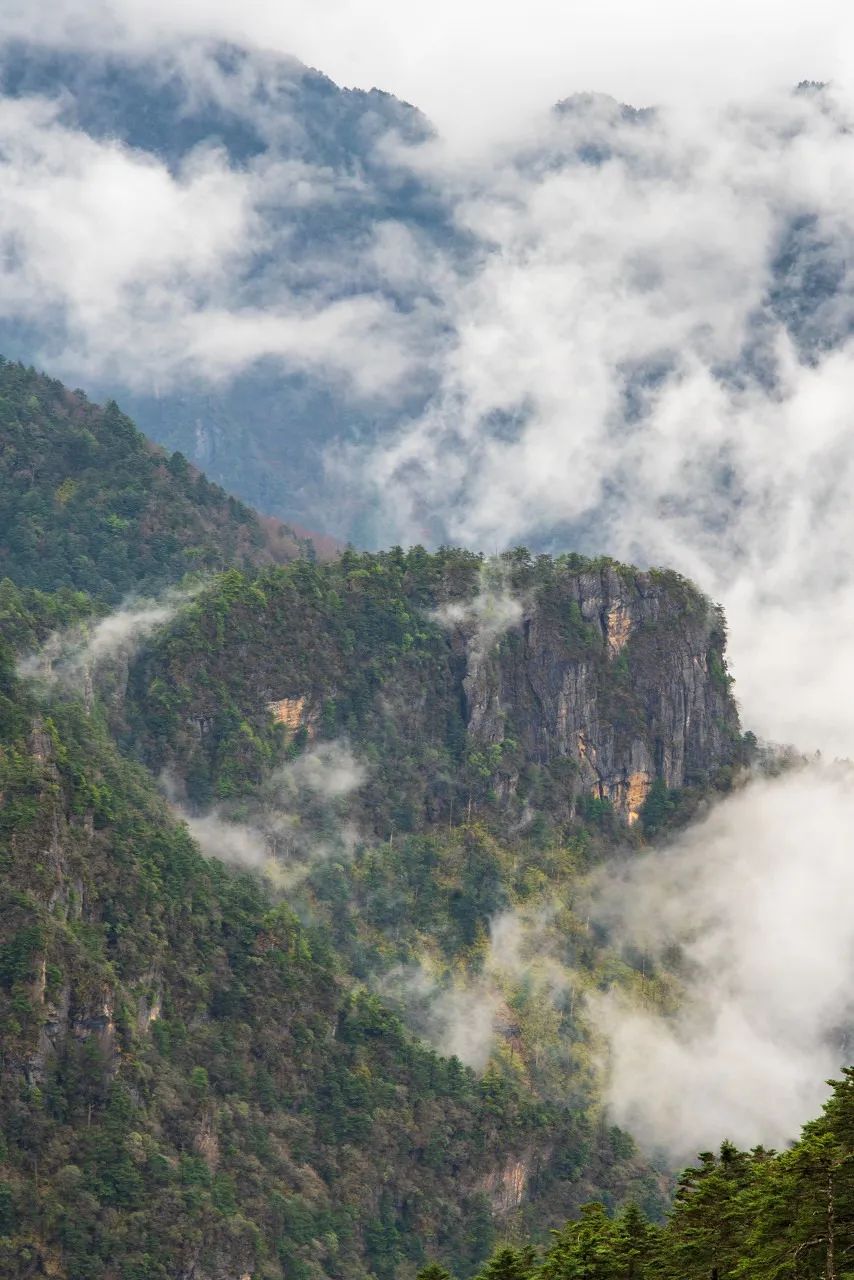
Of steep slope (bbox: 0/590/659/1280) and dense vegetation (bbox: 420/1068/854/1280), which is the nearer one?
dense vegetation (bbox: 420/1068/854/1280)

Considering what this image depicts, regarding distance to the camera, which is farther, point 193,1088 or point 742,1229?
point 193,1088

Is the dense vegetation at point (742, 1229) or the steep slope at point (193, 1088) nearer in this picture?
Answer: the dense vegetation at point (742, 1229)

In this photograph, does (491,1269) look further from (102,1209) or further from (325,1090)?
(325,1090)

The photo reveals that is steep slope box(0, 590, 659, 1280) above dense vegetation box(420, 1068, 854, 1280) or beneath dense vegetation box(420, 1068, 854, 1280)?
above

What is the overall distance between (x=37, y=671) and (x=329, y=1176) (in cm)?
5189

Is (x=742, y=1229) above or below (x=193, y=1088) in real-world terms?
below

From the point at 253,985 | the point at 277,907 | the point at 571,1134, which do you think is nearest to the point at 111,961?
the point at 253,985

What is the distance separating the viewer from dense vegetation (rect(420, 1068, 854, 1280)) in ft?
243

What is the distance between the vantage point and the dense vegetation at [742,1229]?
74.2 m

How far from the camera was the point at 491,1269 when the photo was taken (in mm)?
87250

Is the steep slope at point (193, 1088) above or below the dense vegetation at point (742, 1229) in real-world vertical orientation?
above

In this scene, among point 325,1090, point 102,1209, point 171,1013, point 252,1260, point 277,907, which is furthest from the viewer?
point 277,907

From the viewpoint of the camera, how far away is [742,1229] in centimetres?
8100

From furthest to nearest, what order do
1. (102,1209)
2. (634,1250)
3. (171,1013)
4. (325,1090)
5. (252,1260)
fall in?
(325,1090) → (171,1013) → (252,1260) → (102,1209) → (634,1250)
